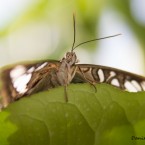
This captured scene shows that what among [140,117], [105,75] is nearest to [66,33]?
[105,75]

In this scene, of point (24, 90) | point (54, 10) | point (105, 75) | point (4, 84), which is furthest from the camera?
point (54, 10)

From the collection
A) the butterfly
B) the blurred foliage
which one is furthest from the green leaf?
the blurred foliage

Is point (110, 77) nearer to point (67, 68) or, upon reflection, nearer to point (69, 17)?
point (67, 68)

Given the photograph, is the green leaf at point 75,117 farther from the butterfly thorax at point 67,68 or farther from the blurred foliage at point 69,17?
the blurred foliage at point 69,17

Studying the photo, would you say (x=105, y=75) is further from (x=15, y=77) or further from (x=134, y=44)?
(x=134, y=44)

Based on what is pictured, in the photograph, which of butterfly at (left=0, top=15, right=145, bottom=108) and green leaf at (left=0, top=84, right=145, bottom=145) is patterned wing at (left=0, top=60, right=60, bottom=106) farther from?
green leaf at (left=0, top=84, right=145, bottom=145)
